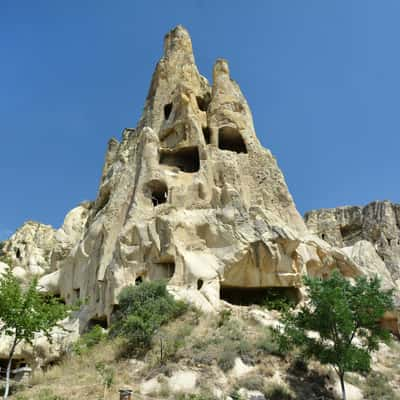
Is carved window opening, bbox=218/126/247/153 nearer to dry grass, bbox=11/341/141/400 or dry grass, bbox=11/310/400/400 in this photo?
dry grass, bbox=11/310/400/400

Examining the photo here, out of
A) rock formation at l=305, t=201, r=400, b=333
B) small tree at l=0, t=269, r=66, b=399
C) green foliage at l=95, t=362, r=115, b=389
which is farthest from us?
rock formation at l=305, t=201, r=400, b=333

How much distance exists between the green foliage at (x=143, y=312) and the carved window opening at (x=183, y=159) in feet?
30.0

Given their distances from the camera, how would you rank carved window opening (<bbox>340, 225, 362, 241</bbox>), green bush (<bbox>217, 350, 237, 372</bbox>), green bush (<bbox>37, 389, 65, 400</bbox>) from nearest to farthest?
green bush (<bbox>37, 389, 65, 400</bbox>)
green bush (<bbox>217, 350, 237, 372</bbox>)
carved window opening (<bbox>340, 225, 362, 241</bbox>)

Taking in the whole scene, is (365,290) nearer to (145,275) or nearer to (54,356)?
(145,275)

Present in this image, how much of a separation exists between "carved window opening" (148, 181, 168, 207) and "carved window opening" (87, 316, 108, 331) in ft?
20.8

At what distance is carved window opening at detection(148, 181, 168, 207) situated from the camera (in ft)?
78.0

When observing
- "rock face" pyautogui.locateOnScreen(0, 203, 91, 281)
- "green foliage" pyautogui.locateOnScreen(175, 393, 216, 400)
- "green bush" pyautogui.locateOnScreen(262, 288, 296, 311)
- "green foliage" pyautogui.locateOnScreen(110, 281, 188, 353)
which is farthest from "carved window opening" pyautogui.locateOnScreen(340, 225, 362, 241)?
"green foliage" pyautogui.locateOnScreen(175, 393, 216, 400)

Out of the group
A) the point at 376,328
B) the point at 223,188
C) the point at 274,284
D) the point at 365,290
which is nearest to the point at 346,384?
the point at 376,328

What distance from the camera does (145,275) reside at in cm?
2061

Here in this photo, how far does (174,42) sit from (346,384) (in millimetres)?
23150

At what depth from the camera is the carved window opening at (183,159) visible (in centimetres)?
2588

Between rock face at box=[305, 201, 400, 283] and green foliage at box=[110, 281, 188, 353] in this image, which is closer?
green foliage at box=[110, 281, 188, 353]

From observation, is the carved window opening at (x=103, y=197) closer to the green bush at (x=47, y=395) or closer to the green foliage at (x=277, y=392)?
the green bush at (x=47, y=395)

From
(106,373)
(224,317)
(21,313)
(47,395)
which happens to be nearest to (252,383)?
(224,317)
